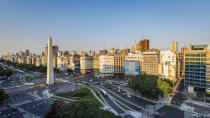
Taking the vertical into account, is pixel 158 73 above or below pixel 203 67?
below

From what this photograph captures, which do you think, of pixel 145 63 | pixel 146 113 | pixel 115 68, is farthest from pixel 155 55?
pixel 146 113

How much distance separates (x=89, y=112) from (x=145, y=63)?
71661mm

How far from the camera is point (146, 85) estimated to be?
48.8m

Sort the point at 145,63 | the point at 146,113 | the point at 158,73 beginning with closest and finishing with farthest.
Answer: the point at 146,113 < the point at 158,73 < the point at 145,63

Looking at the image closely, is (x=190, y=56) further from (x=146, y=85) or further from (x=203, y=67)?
(x=146, y=85)

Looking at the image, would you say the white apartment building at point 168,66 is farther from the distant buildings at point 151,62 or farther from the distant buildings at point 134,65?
the distant buildings at point 134,65

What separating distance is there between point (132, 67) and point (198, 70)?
4184cm

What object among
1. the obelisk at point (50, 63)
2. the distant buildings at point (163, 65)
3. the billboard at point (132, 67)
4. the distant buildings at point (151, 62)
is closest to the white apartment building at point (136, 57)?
the distant buildings at point (163, 65)

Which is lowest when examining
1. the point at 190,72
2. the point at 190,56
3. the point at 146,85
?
the point at 146,85

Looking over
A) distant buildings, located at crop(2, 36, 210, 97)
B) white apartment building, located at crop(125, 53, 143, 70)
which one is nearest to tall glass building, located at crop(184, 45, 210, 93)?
distant buildings, located at crop(2, 36, 210, 97)

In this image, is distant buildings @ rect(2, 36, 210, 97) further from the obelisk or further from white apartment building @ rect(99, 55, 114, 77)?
the obelisk

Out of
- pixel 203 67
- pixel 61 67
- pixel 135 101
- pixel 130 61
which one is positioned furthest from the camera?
pixel 61 67

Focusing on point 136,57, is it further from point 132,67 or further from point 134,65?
point 132,67

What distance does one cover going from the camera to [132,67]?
9075 centimetres
